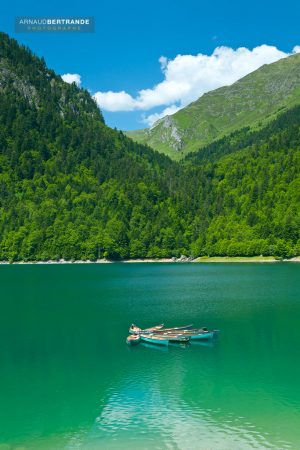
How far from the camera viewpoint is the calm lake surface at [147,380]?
31328 millimetres

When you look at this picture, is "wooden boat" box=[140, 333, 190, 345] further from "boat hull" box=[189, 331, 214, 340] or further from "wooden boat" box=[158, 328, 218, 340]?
"boat hull" box=[189, 331, 214, 340]

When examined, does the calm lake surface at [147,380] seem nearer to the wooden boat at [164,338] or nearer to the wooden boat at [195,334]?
the wooden boat at [164,338]

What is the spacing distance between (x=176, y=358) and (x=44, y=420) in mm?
20319

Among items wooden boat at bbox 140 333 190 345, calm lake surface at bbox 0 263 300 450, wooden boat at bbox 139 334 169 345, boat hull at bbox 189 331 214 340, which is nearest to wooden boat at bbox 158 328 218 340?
boat hull at bbox 189 331 214 340

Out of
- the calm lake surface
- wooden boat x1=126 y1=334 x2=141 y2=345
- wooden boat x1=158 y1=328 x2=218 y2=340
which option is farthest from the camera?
wooden boat x1=158 y1=328 x2=218 y2=340

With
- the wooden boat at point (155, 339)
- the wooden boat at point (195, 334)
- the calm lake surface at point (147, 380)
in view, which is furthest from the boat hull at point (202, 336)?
the wooden boat at point (155, 339)

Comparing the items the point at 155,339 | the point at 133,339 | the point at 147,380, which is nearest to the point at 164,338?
the point at 155,339

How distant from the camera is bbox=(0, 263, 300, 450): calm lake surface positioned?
31.3 metres

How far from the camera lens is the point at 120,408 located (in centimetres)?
3603

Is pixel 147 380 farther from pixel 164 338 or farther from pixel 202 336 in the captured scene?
pixel 202 336

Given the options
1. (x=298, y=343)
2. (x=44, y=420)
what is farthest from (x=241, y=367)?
(x=44, y=420)

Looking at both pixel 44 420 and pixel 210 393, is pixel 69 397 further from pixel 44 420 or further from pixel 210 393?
pixel 210 393

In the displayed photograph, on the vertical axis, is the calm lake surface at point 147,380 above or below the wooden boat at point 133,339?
below

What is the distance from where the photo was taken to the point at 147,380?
4281 centimetres
